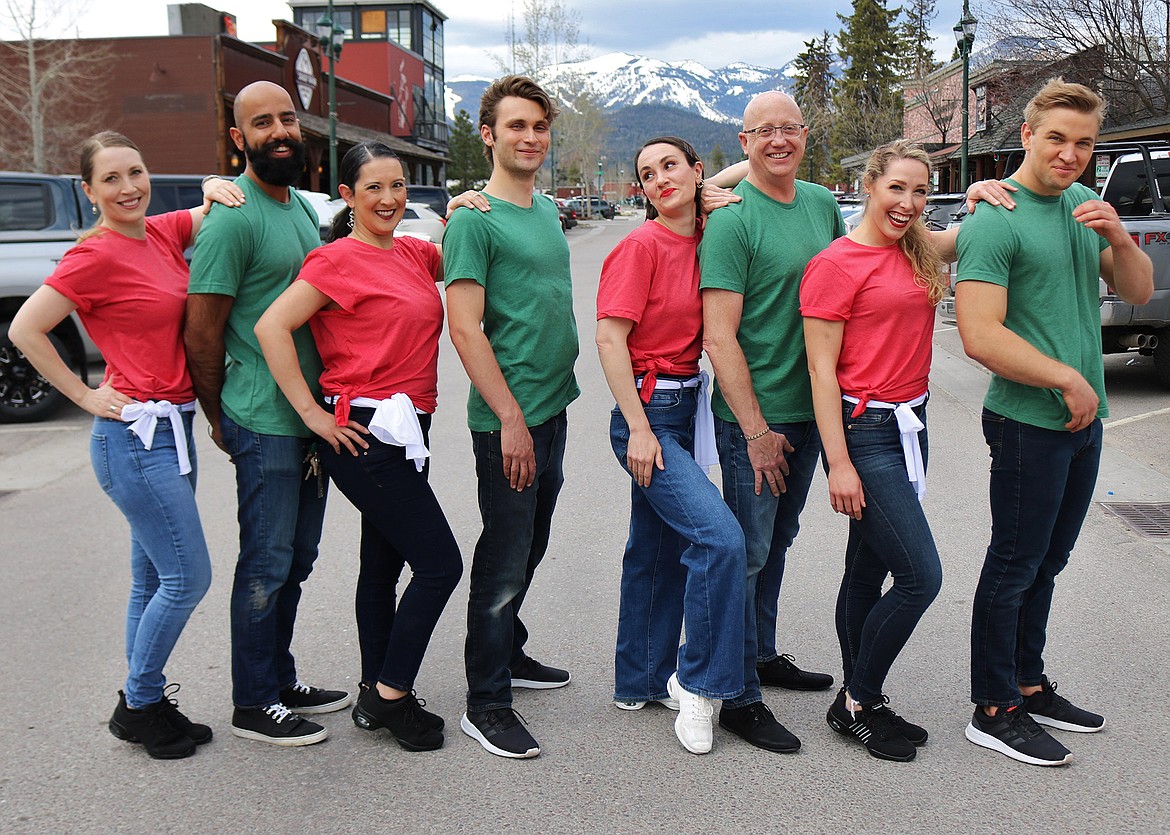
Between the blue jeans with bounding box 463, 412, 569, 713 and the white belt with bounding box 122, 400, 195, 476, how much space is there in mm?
948

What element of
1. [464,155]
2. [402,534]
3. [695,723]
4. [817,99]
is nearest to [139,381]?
[402,534]

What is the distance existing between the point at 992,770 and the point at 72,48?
107 feet

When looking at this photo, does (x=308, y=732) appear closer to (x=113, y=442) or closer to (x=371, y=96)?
(x=113, y=442)

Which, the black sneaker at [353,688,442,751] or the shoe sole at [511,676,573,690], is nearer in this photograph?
the black sneaker at [353,688,442,751]

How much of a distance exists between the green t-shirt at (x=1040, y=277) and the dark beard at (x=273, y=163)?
2165 mm

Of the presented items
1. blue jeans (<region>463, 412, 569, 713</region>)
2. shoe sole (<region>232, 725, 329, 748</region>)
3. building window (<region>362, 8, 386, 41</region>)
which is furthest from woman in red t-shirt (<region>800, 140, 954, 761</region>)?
building window (<region>362, 8, 386, 41</region>)

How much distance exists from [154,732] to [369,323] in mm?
1538

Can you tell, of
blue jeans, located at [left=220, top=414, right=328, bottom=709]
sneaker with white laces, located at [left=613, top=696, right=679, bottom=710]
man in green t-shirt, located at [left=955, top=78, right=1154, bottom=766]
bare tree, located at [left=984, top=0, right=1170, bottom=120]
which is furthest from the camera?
bare tree, located at [left=984, top=0, right=1170, bottom=120]

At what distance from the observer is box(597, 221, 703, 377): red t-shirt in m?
3.55

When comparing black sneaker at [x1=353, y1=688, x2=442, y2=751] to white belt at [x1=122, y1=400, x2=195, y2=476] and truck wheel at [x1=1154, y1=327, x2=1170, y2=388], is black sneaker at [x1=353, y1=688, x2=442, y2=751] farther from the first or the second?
truck wheel at [x1=1154, y1=327, x2=1170, y2=388]

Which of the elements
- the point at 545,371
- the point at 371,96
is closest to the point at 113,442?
the point at 545,371

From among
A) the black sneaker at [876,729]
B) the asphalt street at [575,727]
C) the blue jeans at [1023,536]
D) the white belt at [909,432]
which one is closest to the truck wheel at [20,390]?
the asphalt street at [575,727]

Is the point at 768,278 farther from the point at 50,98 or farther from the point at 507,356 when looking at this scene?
the point at 50,98

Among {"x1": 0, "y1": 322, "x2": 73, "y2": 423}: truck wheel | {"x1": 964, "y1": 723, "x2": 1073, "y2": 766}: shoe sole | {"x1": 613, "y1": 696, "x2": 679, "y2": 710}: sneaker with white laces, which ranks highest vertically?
{"x1": 0, "y1": 322, "x2": 73, "y2": 423}: truck wheel
